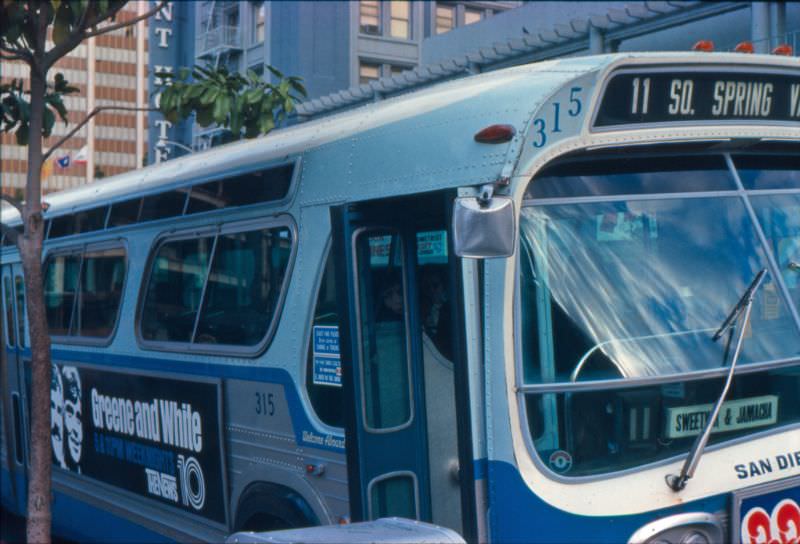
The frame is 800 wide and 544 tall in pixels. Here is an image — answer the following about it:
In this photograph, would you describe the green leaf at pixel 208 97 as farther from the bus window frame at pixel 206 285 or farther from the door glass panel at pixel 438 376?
the door glass panel at pixel 438 376

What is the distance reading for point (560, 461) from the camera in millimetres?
4316

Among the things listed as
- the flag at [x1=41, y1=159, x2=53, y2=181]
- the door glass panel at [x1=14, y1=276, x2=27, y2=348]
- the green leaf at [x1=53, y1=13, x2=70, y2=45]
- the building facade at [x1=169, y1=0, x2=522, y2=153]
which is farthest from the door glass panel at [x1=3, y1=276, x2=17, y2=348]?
the building facade at [x1=169, y1=0, x2=522, y2=153]

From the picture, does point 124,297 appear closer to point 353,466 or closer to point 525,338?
point 353,466

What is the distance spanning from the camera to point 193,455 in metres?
6.82

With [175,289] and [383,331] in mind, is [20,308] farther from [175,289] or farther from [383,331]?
[383,331]

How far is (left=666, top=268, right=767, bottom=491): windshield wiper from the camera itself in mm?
4238

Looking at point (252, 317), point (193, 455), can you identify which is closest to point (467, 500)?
point (252, 317)

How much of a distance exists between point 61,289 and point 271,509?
4.03 meters

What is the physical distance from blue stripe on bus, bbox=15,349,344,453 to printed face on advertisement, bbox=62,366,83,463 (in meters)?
0.15

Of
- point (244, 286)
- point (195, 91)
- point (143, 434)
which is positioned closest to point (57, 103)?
point (195, 91)

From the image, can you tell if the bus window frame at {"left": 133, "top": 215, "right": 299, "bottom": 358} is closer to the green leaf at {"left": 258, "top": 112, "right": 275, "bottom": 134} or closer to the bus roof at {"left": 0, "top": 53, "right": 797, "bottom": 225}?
the bus roof at {"left": 0, "top": 53, "right": 797, "bottom": 225}

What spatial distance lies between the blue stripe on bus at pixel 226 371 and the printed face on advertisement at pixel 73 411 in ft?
0.51

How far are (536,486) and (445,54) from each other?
29.0 metres

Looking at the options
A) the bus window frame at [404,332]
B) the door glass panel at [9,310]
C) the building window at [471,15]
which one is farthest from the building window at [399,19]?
the bus window frame at [404,332]
